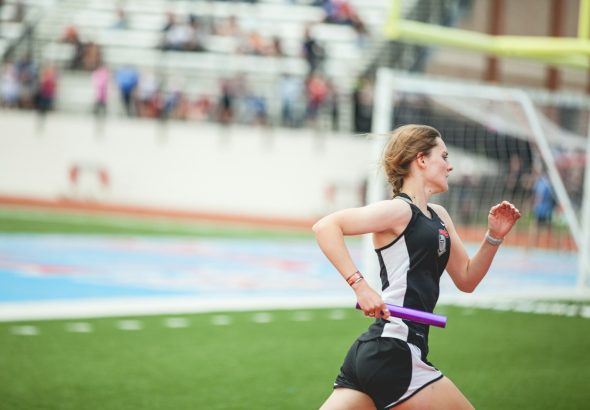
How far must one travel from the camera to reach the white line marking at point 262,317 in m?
10.8

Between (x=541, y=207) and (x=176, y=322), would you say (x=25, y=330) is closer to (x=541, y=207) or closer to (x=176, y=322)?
(x=176, y=322)

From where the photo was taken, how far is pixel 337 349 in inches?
367

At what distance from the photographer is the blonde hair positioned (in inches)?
185

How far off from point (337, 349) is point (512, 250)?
39.0 feet

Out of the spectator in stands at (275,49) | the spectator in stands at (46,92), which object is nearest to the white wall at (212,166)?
the spectator in stands at (46,92)

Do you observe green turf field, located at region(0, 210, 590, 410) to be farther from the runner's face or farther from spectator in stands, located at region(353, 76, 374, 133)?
spectator in stands, located at region(353, 76, 374, 133)

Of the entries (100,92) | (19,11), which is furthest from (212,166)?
(19,11)

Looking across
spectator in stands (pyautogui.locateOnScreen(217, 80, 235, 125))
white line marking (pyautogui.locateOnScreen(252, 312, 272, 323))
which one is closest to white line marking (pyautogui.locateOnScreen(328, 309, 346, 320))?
white line marking (pyautogui.locateOnScreen(252, 312, 272, 323))

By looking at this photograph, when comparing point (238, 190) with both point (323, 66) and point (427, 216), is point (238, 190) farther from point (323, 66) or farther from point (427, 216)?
point (427, 216)

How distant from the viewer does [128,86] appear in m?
26.7

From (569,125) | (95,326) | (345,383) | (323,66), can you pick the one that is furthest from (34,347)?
(323,66)

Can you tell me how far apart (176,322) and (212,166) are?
1643 centimetres

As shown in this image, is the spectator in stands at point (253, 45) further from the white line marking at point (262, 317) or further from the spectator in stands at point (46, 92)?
the white line marking at point (262, 317)

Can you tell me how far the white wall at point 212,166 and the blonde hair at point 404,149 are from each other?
71.2 feet
